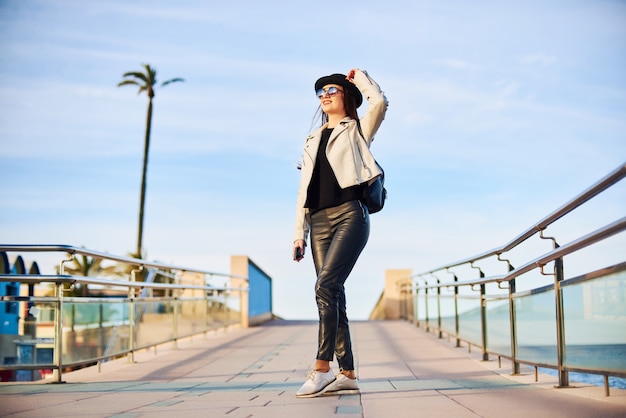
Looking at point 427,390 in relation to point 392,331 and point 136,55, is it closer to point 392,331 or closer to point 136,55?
point 392,331

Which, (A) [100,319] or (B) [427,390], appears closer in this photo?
(B) [427,390]

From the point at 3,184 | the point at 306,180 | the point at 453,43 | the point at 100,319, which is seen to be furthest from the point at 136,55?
the point at 306,180

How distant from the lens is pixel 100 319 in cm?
690

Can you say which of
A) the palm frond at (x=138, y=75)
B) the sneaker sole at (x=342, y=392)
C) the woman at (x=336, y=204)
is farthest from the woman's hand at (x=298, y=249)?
the palm frond at (x=138, y=75)

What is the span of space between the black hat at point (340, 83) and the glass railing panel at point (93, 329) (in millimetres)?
2751

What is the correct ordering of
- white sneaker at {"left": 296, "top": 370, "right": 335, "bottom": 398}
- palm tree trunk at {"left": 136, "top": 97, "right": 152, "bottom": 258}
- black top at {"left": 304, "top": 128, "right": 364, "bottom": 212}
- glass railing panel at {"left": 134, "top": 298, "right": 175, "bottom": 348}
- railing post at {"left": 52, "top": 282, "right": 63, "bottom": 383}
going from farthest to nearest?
1. palm tree trunk at {"left": 136, "top": 97, "right": 152, "bottom": 258}
2. glass railing panel at {"left": 134, "top": 298, "right": 175, "bottom": 348}
3. railing post at {"left": 52, "top": 282, "right": 63, "bottom": 383}
4. black top at {"left": 304, "top": 128, "right": 364, "bottom": 212}
5. white sneaker at {"left": 296, "top": 370, "right": 335, "bottom": 398}

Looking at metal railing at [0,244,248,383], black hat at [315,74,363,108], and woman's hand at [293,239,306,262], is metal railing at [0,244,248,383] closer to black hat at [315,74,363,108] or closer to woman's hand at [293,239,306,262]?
woman's hand at [293,239,306,262]

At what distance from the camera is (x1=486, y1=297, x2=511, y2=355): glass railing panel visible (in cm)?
625

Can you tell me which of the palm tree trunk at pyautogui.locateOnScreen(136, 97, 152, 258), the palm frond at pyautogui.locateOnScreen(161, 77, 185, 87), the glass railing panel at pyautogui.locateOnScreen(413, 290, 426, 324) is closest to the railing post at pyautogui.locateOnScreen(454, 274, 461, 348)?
the glass railing panel at pyautogui.locateOnScreen(413, 290, 426, 324)

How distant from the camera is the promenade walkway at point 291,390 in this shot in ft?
12.9

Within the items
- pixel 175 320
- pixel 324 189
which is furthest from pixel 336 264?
pixel 175 320

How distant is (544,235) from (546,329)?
0.59 metres

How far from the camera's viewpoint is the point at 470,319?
8078mm

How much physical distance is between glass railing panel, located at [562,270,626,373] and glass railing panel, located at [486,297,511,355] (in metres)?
1.54
